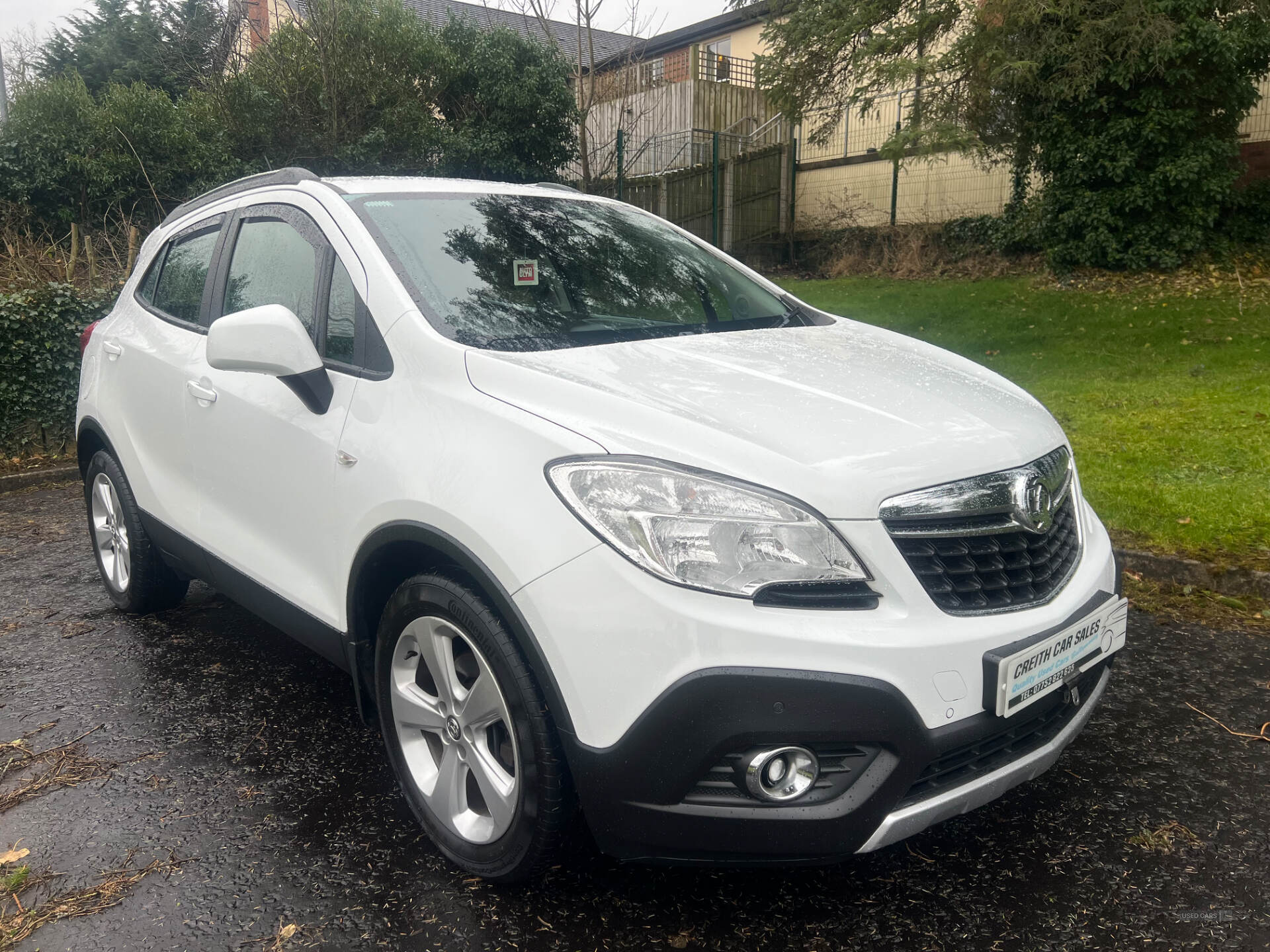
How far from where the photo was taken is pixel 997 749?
2.23 m

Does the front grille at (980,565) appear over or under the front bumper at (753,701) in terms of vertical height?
over

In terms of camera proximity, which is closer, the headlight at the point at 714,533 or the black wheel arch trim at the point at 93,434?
the headlight at the point at 714,533

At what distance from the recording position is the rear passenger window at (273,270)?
310 centimetres

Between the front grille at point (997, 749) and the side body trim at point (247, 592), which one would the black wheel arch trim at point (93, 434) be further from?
the front grille at point (997, 749)

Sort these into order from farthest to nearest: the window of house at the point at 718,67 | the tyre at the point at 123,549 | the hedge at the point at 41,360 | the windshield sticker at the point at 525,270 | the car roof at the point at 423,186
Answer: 1. the window of house at the point at 718,67
2. the hedge at the point at 41,360
3. the tyre at the point at 123,549
4. the car roof at the point at 423,186
5. the windshield sticker at the point at 525,270

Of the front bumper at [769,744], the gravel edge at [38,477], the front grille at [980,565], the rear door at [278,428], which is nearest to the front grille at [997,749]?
the front bumper at [769,744]

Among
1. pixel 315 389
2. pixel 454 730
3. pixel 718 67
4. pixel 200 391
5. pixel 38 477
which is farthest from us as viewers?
pixel 718 67

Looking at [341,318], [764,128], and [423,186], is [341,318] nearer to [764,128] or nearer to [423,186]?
[423,186]

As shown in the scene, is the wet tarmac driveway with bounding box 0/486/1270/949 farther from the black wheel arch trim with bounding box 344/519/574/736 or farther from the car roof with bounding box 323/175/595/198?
the car roof with bounding box 323/175/595/198

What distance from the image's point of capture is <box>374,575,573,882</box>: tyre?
220 cm

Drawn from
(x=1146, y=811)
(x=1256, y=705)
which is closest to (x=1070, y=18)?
(x=1256, y=705)

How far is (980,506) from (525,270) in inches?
63.0

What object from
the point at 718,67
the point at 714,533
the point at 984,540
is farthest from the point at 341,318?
the point at 718,67

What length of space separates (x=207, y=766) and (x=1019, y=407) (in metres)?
2.69
